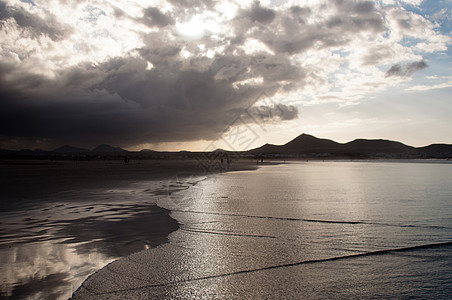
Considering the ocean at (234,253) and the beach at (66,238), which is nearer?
the ocean at (234,253)

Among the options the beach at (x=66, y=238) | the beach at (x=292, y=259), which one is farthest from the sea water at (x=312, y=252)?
the beach at (x=66, y=238)

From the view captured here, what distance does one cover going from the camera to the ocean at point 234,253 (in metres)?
4.96

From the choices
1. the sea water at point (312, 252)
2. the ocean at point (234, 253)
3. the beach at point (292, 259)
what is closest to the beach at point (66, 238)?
the ocean at point (234, 253)


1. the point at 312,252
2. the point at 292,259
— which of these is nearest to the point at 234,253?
the point at 292,259

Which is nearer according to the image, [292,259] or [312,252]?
[292,259]

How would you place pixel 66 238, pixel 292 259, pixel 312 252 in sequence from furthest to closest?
pixel 66 238 → pixel 312 252 → pixel 292 259

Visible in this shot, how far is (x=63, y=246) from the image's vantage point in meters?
7.34

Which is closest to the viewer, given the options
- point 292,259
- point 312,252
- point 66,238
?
point 292,259

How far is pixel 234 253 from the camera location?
673 cm

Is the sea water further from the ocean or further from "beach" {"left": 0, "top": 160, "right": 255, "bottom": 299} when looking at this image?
"beach" {"left": 0, "top": 160, "right": 255, "bottom": 299}

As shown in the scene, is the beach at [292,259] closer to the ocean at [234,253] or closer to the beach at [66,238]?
the ocean at [234,253]

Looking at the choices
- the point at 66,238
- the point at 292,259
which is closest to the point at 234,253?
the point at 292,259

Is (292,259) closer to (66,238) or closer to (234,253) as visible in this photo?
(234,253)

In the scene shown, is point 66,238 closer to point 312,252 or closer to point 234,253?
point 234,253
